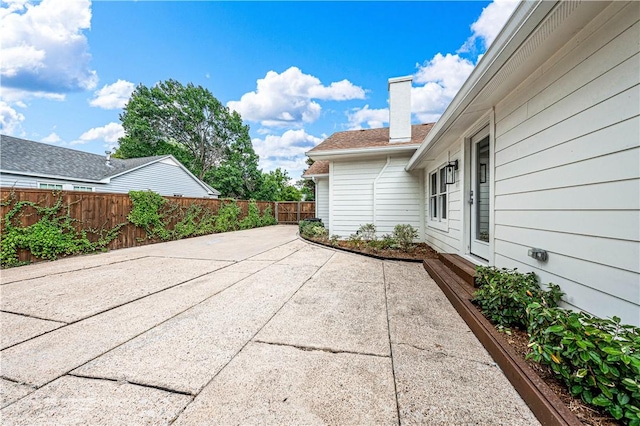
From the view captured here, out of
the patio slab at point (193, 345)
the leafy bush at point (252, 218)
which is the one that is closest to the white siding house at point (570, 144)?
the patio slab at point (193, 345)

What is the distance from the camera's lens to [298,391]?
61.3 inches

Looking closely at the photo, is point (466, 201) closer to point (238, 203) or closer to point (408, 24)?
point (408, 24)

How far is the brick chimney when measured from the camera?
7336 millimetres

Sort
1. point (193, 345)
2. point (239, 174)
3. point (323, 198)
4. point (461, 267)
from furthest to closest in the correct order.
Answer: point (239, 174) → point (323, 198) → point (461, 267) → point (193, 345)

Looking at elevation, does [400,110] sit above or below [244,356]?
above

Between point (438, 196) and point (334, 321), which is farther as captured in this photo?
point (438, 196)

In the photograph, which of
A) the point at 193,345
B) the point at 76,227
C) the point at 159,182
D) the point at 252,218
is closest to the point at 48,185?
the point at 159,182

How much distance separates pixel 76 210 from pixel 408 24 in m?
10.2

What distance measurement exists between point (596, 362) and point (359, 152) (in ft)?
20.7

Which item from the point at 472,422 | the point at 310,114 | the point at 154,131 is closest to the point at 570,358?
the point at 472,422

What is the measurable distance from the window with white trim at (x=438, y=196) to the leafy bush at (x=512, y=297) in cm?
293

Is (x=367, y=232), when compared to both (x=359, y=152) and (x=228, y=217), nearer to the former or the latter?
(x=359, y=152)

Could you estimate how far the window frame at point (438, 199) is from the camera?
5189 millimetres

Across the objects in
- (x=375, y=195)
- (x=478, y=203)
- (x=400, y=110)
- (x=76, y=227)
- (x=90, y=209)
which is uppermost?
(x=400, y=110)
